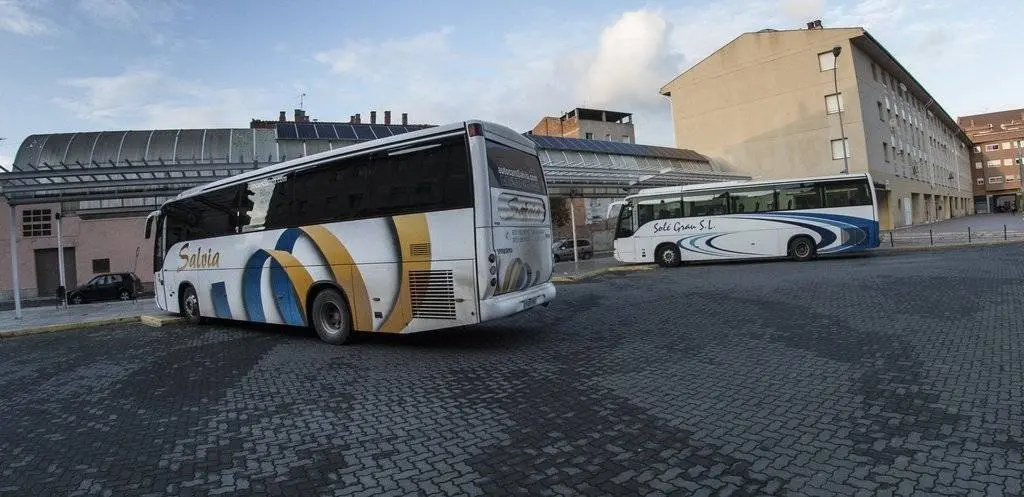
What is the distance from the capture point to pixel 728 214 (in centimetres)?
2002

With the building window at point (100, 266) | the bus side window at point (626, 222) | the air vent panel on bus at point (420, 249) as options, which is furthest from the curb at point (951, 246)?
the building window at point (100, 266)

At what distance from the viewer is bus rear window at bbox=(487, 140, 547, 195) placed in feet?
23.9

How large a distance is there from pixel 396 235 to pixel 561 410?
3.89 meters

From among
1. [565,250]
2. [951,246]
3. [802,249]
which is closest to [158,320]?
[802,249]

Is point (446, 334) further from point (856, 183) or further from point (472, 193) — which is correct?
point (856, 183)

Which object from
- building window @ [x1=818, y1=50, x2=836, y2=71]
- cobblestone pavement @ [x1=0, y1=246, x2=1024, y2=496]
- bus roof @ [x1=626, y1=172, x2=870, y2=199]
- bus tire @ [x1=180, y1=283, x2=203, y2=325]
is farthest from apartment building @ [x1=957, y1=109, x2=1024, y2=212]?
bus tire @ [x1=180, y1=283, x2=203, y2=325]

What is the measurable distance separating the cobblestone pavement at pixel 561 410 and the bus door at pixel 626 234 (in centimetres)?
1267

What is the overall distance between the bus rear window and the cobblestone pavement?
7.83 ft

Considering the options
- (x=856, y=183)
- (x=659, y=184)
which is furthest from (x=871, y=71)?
(x=856, y=183)

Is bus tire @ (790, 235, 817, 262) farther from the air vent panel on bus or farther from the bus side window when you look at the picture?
the air vent panel on bus

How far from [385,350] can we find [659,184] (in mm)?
23009

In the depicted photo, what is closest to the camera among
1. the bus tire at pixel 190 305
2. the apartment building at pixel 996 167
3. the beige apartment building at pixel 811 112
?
the bus tire at pixel 190 305

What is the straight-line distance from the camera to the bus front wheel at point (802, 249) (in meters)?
19.2

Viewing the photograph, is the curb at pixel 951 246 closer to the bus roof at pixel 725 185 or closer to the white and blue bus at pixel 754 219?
the white and blue bus at pixel 754 219
